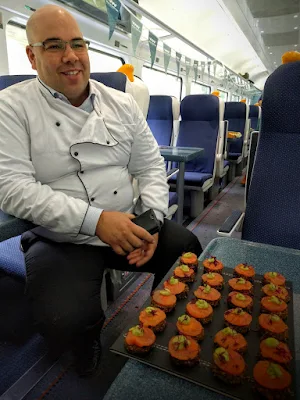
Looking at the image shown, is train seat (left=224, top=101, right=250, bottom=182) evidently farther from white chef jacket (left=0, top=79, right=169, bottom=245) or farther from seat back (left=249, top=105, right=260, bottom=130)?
white chef jacket (left=0, top=79, right=169, bottom=245)

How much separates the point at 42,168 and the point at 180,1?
464 centimetres

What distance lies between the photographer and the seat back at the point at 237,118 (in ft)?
18.5

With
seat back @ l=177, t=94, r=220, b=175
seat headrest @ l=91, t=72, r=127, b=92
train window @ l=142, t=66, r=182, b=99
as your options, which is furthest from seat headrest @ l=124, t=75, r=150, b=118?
train window @ l=142, t=66, r=182, b=99

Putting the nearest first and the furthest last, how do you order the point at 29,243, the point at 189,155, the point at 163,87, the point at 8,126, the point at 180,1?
1. the point at 8,126
2. the point at 29,243
3. the point at 189,155
4. the point at 180,1
5. the point at 163,87

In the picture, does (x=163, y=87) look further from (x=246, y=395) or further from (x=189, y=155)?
(x=246, y=395)

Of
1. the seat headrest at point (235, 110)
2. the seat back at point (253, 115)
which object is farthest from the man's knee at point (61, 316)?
the seat back at point (253, 115)

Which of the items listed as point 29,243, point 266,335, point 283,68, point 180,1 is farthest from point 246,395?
point 180,1

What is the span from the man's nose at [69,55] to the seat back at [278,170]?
0.86 meters

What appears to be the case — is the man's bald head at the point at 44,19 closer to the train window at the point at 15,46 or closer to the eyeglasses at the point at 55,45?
the eyeglasses at the point at 55,45

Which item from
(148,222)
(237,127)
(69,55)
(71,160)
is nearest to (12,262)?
(71,160)

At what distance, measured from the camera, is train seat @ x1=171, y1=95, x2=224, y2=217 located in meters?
3.60

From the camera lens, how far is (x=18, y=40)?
2.70 m

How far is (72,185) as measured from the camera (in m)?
1.27

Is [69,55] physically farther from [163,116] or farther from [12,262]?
[163,116]
